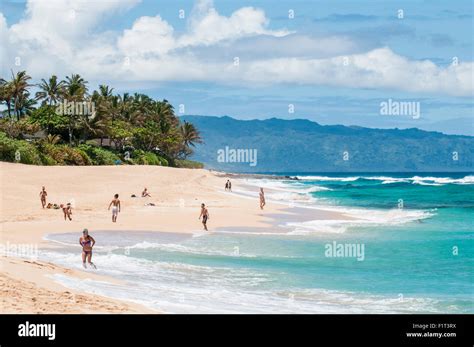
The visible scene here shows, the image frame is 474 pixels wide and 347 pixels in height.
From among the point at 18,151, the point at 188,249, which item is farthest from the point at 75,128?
the point at 188,249

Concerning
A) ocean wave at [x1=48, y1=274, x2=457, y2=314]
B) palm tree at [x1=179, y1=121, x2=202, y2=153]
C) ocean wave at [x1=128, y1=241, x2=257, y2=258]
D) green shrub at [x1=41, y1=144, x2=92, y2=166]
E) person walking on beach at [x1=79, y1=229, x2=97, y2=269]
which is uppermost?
palm tree at [x1=179, y1=121, x2=202, y2=153]

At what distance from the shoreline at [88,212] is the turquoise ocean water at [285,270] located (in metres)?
1.08

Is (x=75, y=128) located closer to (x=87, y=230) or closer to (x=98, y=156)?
(x=98, y=156)

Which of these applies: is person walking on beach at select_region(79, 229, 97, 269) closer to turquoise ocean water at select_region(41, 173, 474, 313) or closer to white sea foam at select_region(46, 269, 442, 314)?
turquoise ocean water at select_region(41, 173, 474, 313)

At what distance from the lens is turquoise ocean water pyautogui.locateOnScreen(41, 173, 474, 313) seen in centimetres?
1595

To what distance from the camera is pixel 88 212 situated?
33719mm

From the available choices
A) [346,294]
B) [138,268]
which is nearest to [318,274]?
[346,294]

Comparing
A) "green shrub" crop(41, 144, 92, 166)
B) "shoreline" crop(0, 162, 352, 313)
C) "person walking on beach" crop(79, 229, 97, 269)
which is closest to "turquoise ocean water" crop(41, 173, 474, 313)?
"person walking on beach" crop(79, 229, 97, 269)

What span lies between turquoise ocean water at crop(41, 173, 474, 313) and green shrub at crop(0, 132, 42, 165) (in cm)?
3204

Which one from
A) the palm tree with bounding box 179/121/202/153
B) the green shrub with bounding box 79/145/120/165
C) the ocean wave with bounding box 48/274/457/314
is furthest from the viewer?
the palm tree with bounding box 179/121/202/153

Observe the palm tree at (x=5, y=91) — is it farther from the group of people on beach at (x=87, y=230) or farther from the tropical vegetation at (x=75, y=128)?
the group of people on beach at (x=87, y=230)

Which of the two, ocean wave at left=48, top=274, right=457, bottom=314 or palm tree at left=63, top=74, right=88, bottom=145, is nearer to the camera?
ocean wave at left=48, top=274, right=457, bottom=314
